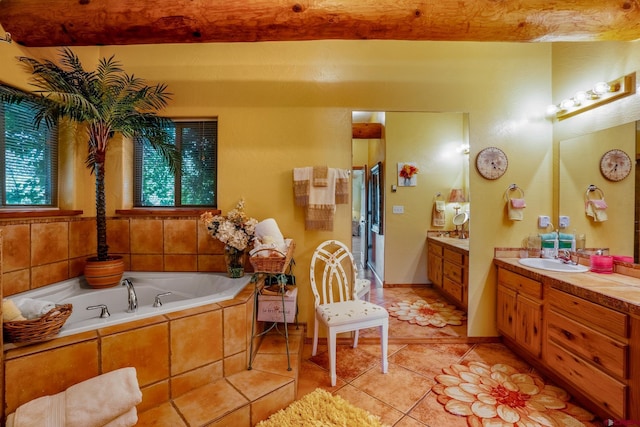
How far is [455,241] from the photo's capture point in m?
3.04

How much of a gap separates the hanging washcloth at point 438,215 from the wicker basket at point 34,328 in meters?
3.55

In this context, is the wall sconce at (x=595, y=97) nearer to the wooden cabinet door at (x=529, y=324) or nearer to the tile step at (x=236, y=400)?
the wooden cabinet door at (x=529, y=324)

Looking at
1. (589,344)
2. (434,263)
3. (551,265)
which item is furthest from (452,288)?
(589,344)

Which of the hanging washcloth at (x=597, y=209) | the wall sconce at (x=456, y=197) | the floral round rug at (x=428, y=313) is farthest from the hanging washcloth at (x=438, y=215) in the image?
the hanging washcloth at (x=597, y=209)

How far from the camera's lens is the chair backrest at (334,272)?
7.04 ft

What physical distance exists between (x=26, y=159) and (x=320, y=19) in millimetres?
2224

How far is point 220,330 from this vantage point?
1.51 meters

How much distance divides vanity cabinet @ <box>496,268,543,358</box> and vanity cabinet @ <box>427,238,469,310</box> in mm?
318

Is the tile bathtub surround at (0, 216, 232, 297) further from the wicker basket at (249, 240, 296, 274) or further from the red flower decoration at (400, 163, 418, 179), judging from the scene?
the red flower decoration at (400, 163, 418, 179)

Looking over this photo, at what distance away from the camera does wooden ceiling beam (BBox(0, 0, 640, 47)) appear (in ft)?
4.82

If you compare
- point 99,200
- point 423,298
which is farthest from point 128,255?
point 423,298

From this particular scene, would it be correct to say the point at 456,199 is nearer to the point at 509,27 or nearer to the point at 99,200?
the point at 509,27

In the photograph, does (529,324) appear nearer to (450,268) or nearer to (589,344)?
(589,344)

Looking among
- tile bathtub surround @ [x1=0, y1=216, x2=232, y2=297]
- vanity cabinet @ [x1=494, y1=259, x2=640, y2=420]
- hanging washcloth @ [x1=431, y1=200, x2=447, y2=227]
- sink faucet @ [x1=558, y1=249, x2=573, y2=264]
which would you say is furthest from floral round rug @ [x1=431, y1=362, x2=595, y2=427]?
tile bathtub surround @ [x1=0, y1=216, x2=232, y2=297]
